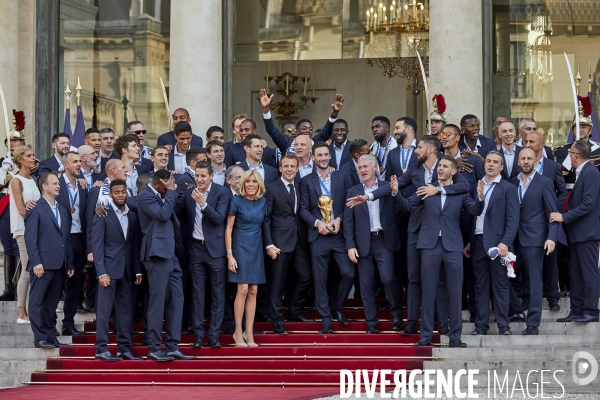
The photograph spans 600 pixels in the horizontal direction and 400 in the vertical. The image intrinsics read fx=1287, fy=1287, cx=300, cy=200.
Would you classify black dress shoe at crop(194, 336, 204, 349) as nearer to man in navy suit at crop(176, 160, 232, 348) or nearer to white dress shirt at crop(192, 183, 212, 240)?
man in navy suit at crop(176, 160, 232, 348)

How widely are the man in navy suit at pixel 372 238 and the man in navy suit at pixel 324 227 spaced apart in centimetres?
16

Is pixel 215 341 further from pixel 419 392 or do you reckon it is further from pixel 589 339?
pixel 589 339

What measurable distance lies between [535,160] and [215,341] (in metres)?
4.26

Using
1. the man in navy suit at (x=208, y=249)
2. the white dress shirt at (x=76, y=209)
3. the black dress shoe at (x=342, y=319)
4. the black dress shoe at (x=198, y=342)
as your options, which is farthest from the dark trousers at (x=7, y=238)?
the black dress shoe at (x=342, y=319)

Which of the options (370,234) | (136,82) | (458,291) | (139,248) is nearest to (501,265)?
(458,291)

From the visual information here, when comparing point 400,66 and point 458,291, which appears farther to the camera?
point 400,66

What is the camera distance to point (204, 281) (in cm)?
1494

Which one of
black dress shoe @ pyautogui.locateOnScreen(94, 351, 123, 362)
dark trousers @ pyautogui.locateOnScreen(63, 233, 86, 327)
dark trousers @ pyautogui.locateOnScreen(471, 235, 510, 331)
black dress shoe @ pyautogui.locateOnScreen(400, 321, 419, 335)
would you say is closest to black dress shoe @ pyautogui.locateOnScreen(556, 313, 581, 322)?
dark trousers @ pyautogui.locateOnScreen(471, 235, 510, 331)

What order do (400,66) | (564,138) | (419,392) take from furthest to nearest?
(400,66), (564,138), (419,392)

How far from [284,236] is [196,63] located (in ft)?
15.1

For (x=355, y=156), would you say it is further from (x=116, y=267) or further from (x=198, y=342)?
(x=116, y=267)

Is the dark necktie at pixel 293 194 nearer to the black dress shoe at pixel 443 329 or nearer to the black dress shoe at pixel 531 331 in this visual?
the black dress shoe at pixel 443 329

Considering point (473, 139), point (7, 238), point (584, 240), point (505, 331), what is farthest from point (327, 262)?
point (7, 238)

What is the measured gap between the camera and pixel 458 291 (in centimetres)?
1444
